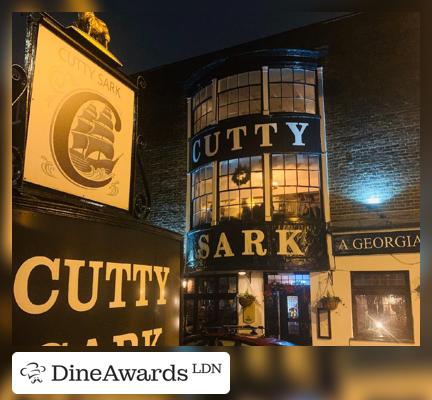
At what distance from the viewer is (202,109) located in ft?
17.4

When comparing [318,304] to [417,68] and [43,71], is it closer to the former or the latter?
[417,68]

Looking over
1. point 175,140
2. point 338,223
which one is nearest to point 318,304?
point 338,223

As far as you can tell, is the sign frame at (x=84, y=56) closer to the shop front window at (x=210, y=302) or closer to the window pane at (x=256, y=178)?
the shop front window at (x=210, y=302)

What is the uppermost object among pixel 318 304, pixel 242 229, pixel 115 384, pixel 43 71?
pixel 43 71

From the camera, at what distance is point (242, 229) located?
4.89 meters

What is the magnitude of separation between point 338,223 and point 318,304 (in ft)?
3.23

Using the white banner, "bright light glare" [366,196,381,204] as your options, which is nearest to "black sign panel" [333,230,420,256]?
"bright light glare" [366,196,381,204]

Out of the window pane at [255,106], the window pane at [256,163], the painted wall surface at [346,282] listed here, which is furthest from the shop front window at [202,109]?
the painted wall surface at [346,282]

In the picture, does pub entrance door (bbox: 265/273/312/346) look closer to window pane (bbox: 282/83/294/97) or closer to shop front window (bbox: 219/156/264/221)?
shop front window (bbox: 219/156/264/221)

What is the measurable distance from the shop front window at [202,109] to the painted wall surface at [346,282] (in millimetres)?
2312

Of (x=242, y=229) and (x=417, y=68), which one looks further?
(x=242, y=229)

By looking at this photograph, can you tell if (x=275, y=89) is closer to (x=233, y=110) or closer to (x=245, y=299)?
(x=233, y=110)

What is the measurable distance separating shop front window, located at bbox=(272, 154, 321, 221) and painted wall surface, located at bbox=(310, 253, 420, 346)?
0.75 meters

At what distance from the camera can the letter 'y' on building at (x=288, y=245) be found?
464 cm
